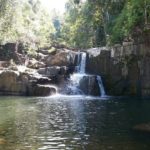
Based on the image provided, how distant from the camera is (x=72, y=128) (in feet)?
69.9

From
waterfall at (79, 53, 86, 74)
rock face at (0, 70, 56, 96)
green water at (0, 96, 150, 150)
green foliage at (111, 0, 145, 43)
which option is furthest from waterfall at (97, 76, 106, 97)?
green water at (0, 96, 150, 150)

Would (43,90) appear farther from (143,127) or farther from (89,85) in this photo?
(143,127)

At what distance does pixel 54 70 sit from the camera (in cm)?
4753

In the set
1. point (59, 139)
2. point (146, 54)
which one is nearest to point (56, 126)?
point (59, 139)

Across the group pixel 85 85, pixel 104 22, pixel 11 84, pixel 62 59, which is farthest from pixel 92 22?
pixel 11 84

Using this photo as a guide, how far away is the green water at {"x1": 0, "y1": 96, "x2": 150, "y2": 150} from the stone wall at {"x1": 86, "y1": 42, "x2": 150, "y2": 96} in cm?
1266

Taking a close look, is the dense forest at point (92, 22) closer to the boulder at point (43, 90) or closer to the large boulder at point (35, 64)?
the large boulder at point (35, 64)

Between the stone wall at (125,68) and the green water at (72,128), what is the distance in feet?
41.5

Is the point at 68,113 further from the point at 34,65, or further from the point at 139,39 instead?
the point at 34,65

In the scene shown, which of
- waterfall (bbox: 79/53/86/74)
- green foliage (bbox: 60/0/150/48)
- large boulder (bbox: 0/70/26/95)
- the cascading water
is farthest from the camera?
waterfall (bbox: 79/53/86/74)

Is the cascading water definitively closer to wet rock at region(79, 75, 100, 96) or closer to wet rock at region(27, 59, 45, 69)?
wet rock at region(79, 75, 100, 96)

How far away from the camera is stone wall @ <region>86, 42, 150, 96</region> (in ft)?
140

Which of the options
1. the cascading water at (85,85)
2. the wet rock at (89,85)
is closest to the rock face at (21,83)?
the cascading water at (85,85)

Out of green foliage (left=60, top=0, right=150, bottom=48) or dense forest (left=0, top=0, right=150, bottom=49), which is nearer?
green foliage (left=60, top=0, right=150, bottom=48)
